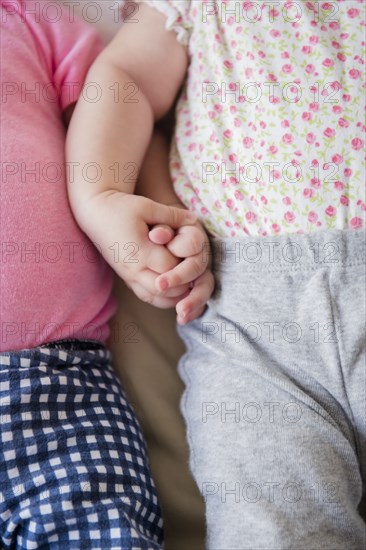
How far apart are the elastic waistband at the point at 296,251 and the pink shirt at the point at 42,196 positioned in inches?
8.3

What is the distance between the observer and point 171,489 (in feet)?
2.88

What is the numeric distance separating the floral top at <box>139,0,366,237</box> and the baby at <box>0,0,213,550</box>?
0.09 metres

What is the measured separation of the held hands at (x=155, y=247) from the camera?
82 cm

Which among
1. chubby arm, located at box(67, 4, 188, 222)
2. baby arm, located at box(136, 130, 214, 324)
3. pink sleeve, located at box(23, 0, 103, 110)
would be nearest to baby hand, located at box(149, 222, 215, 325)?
baby arm, located at box(136, 130, 214, 324)

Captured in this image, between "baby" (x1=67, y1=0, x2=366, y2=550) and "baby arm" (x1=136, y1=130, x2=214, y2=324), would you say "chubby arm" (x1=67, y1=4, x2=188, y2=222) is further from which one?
"baby arm" (x1=136, y1=130, x2=214, y2=324)

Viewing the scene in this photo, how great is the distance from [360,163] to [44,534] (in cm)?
62

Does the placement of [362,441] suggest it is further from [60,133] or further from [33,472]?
[60,133]

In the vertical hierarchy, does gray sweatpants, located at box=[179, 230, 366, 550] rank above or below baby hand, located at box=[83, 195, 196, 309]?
below

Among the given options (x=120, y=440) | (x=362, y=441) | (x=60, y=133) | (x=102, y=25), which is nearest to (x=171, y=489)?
(x=120, y=440)

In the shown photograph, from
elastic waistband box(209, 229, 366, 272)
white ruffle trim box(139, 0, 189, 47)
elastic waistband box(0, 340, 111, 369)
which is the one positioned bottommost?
elastic waistband box(0, 340, 111, 369)

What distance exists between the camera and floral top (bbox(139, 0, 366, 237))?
831 millimetres

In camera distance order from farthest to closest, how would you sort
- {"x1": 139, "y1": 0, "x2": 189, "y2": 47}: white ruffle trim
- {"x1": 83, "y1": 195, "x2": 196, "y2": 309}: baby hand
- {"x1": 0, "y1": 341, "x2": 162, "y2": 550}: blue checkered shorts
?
{"x1": 139, "y1": 0, "x2": 189, "y2": 47}: white ruffle trim, {"x1": 83, "y1": 195, "x2": 196, "y2": 309}: baby hand, {"x1": 0, "y1": 341, "x2": 162, "y2": 550}: blue checkered shorts

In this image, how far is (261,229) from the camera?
852 mm

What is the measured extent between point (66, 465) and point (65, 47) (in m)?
0.63
